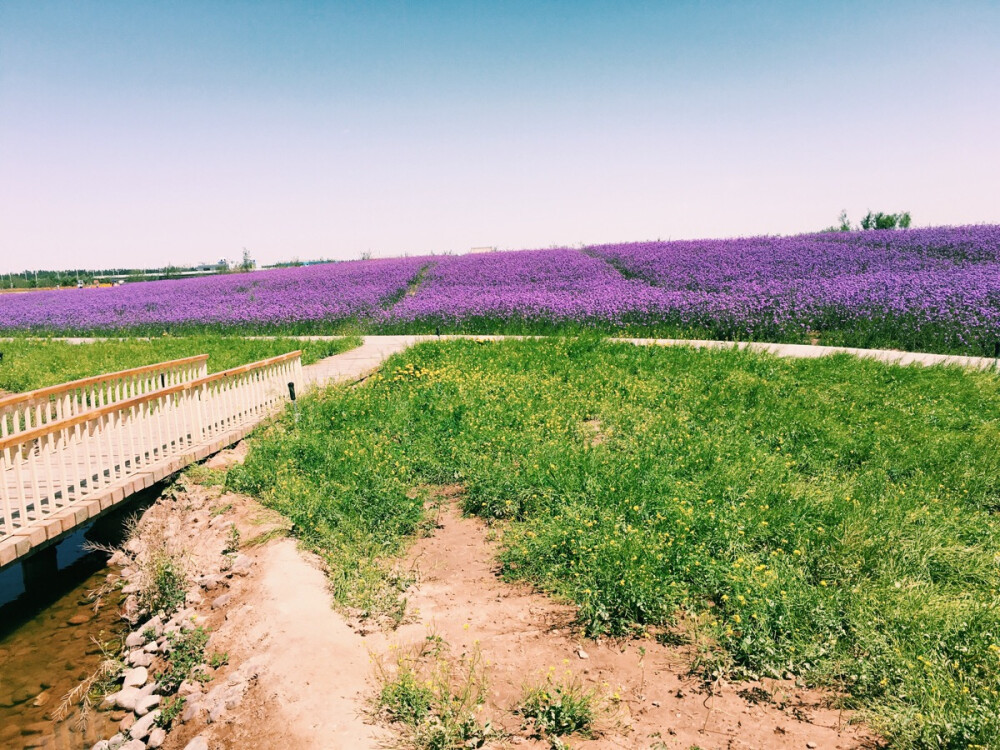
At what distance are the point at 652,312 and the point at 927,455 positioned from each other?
37.5ft

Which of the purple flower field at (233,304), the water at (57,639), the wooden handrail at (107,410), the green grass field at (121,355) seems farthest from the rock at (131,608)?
the purple flower field at (233,304)

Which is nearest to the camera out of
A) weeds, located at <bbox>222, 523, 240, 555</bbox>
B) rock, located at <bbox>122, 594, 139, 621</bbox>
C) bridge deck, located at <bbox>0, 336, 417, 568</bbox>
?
bridge deck, located at <bbox>0, 336, 417, 568</bbox>

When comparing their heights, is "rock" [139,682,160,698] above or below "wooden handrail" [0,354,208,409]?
below

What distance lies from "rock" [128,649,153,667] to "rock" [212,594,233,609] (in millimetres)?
569

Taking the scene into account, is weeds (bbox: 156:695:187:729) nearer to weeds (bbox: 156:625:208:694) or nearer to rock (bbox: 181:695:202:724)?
rock (bbox: 181:695:202:724)

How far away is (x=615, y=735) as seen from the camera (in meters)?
3.41

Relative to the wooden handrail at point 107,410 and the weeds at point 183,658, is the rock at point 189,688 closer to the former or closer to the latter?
the weeds at point 183,658

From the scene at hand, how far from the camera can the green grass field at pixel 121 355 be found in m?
12.8

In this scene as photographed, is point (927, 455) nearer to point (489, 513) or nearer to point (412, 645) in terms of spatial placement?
point (489, 513)

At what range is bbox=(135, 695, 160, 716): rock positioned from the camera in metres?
4.28

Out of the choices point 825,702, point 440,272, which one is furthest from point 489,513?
point 440,272

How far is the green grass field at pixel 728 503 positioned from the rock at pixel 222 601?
35.7 inches

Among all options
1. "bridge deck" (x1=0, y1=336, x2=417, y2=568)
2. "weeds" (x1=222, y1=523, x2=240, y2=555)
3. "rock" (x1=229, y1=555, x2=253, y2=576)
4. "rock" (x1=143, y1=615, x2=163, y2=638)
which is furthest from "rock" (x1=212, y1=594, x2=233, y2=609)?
"bridge deck" (x1=0, y1=336, x2=417, y2=568)

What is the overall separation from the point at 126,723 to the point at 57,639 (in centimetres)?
197
